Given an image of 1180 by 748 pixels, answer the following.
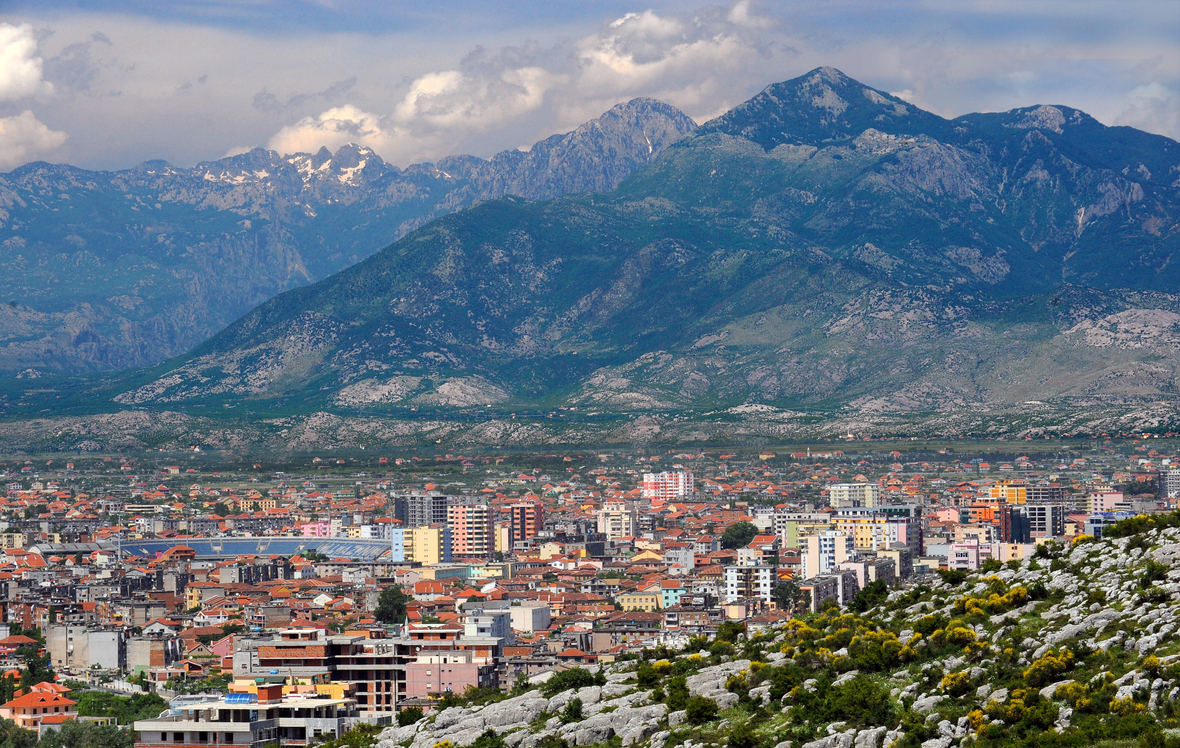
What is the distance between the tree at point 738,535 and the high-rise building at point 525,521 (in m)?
23.1

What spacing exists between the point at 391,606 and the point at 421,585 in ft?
43.5

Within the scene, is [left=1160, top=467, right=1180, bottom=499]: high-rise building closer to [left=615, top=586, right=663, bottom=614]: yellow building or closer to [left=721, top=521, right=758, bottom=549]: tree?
[left=721, top=521, right=758, bottom=549]: tree

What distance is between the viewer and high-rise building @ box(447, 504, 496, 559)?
169750 mm

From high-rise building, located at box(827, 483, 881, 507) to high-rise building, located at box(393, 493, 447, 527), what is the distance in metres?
39.9

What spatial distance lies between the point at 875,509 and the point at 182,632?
233ft

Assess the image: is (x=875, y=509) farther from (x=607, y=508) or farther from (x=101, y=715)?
(x=101, y=715)

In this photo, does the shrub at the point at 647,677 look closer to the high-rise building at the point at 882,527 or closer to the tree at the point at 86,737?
the tree at the point at 86,737

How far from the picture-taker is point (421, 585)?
5084 inches

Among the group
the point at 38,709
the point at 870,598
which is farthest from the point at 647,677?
the point at 38,709

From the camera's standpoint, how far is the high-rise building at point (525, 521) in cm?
17925

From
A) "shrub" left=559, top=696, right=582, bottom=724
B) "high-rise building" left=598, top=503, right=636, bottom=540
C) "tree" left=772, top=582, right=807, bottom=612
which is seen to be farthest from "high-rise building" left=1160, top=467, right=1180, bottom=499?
"shrub" left=559, top=696, right=582, bottom=724

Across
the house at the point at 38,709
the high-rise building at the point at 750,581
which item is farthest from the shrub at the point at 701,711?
the high-rise building at the point at 750,581

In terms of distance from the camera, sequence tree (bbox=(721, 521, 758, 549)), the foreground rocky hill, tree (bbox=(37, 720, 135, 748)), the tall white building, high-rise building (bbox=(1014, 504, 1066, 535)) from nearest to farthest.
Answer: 1. the foreground rocky hill
2. tree (bbox=(37, 720, 135, 748))
3. the tall white building
4. high-rise building (bbox=(1014, 504, 1066, 535))
5. tree (bbox=(721, 521, 758, 549))

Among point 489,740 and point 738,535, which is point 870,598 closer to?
point 489,740
